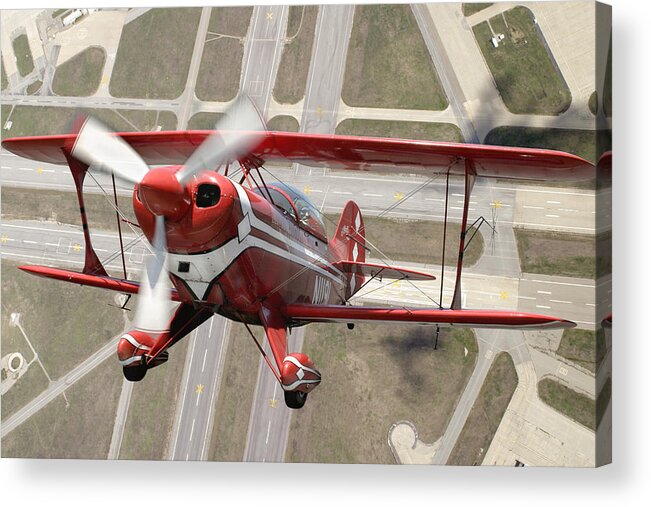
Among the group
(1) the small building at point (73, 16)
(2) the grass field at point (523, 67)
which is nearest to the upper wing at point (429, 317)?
(2) the grass field at point (523, 67)

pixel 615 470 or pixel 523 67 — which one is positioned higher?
pixel 523 67

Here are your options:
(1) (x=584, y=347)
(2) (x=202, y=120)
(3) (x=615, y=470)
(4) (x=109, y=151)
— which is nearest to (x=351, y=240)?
(2) (x=202, y=120)

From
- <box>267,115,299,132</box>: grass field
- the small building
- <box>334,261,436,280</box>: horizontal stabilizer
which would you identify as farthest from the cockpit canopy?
the small building

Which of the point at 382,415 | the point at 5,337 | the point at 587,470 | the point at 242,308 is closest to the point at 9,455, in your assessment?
the point at 5,337

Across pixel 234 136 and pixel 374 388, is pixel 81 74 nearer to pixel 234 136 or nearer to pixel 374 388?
pixel 234 136

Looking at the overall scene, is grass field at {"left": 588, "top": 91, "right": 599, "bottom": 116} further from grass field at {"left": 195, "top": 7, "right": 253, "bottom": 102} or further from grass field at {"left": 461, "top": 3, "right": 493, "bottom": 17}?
grass field at {"left": 195, "top": 7, "right": 253, "bottom": 102}

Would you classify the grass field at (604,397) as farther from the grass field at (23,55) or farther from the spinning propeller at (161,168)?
the grass field at (23,55)

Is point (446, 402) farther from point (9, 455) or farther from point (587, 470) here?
point (9, 455)
